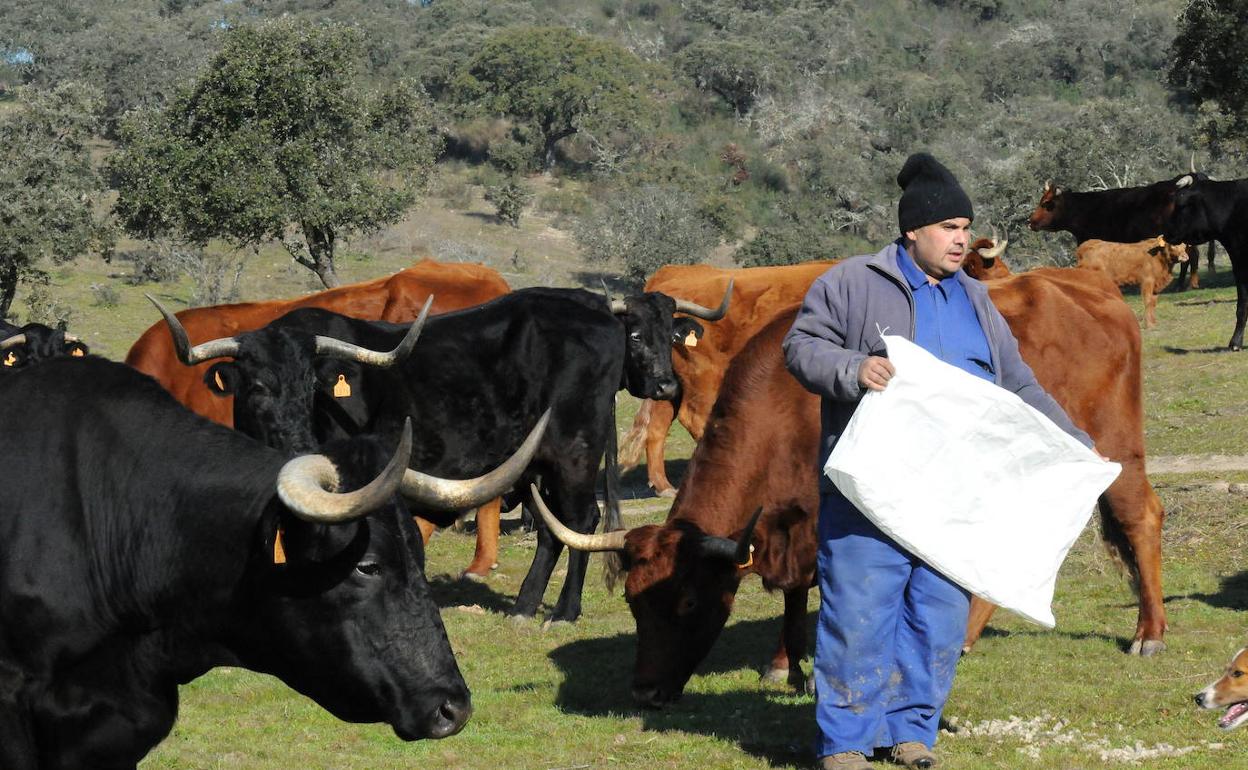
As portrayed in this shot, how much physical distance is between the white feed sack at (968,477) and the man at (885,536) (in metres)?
0.22

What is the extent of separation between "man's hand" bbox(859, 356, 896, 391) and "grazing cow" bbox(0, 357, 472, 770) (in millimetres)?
1813

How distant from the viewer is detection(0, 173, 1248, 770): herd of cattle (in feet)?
16.3

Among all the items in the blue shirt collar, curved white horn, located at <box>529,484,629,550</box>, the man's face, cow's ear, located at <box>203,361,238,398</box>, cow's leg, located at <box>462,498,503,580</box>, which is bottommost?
cow's leg, located at <box>462,498,503,580</box>

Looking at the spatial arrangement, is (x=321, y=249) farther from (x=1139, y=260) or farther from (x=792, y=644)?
(x=792, y=644)

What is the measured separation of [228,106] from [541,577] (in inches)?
855

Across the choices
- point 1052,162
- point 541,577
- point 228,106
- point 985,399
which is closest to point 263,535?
point 985,399

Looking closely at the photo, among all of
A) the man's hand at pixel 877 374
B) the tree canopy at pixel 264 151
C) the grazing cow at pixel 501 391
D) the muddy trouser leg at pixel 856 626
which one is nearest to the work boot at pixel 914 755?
the muddy trouser leg at pixel 856 626

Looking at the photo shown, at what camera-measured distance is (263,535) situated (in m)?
4.80

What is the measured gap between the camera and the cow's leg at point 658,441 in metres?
16.8

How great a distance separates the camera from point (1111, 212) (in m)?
26.3

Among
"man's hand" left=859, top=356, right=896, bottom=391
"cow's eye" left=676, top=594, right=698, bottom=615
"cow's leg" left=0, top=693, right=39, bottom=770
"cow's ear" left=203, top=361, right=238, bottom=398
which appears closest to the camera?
"cow's leg" left=0, top=693, right=39, bottom=770

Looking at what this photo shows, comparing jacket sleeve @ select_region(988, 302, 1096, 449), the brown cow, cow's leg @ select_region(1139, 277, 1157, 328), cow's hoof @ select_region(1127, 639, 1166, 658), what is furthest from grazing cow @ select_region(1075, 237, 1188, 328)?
jacket sleeve @ select_region(988, 302, 1096, 449)

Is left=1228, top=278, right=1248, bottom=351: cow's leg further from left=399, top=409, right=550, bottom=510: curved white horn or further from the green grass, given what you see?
left=399, top=409, right=550, bottom=510: curved white horn

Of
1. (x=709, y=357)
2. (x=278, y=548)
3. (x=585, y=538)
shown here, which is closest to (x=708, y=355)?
(x=709, y=357)
